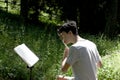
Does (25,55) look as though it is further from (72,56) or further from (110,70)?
(110,70)

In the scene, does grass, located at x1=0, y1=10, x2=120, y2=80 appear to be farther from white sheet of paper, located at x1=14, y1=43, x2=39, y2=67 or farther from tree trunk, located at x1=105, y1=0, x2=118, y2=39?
tree trunk, located at x1=105, y1=0, x2=118, y2=39

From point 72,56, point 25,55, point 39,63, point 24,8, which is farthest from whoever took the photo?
point 24,8

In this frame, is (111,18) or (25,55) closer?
(25,55)

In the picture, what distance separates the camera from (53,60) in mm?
10250

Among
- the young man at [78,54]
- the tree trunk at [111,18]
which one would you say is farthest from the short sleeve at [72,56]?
the tree trunk at [111,18]

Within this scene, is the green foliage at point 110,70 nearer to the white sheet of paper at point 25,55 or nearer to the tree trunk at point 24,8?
the white sheet of paper at point 25,55

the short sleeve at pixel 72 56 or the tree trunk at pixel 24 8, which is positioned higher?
the short sleeve at pixel 72 56

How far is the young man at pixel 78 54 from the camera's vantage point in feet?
17.4

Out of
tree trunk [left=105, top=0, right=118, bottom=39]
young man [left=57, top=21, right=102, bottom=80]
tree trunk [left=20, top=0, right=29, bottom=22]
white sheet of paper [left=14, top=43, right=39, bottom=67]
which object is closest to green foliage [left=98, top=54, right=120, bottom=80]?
white sheet of paper [left=14, top=43, right=39, bottom=67]

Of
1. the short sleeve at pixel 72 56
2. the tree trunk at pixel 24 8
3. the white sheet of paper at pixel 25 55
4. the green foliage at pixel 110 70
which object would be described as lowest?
the tree trunk at pixel 24 8

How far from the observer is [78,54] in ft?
17.4

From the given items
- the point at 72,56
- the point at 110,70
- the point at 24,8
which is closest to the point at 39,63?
the point at 110,70

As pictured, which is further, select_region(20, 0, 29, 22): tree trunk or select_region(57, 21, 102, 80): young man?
select_region(20, 0, 29, 22): tree trunk

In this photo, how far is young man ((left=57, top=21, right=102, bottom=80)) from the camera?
529 cm
